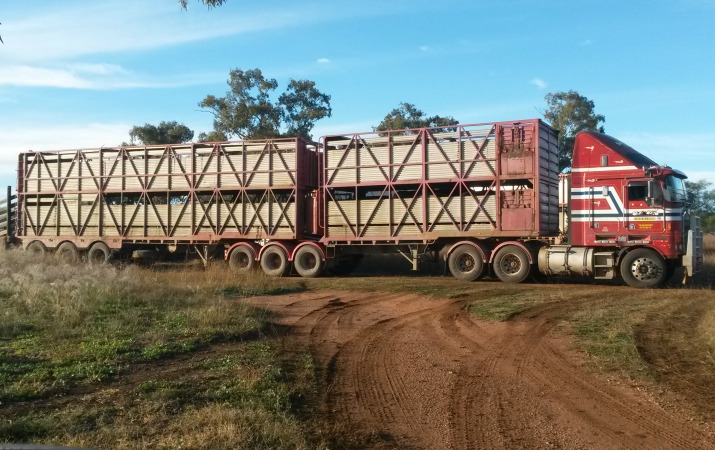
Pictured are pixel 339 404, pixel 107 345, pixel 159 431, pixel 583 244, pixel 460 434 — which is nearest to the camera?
pixel 159 431

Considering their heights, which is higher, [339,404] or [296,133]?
[296,133]

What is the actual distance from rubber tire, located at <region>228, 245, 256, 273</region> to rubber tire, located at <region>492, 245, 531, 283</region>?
27.0ft

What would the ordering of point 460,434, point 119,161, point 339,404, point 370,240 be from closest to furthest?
point 460,434, point 339,404, point 370,240, point 119,161

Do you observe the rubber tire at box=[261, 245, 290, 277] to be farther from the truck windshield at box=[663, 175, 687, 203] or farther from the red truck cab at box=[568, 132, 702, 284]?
the truck windshield at box=[663, 175, 687, 203]

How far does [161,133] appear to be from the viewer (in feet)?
141

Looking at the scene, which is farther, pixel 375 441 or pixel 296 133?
pixel 296 133

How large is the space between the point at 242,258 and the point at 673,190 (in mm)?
13825

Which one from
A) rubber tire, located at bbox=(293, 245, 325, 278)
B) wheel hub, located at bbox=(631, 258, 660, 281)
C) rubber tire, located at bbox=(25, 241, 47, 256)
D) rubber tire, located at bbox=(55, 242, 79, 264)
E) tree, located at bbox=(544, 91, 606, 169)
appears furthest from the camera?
tree, located at bbox=(544, 91, 606, 169)

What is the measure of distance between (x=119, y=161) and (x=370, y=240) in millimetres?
10364

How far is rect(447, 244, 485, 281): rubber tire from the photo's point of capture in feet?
61.2

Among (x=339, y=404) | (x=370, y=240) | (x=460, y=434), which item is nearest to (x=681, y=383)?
(x=460, y=434)

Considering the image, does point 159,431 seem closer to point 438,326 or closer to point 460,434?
Result: point 460,434

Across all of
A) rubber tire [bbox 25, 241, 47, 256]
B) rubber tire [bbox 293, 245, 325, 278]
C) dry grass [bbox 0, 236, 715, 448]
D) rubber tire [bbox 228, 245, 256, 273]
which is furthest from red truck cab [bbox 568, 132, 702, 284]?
rubber tire [bbox 25, 241, 47, 256]

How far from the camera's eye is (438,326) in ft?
Answer: 34.6
